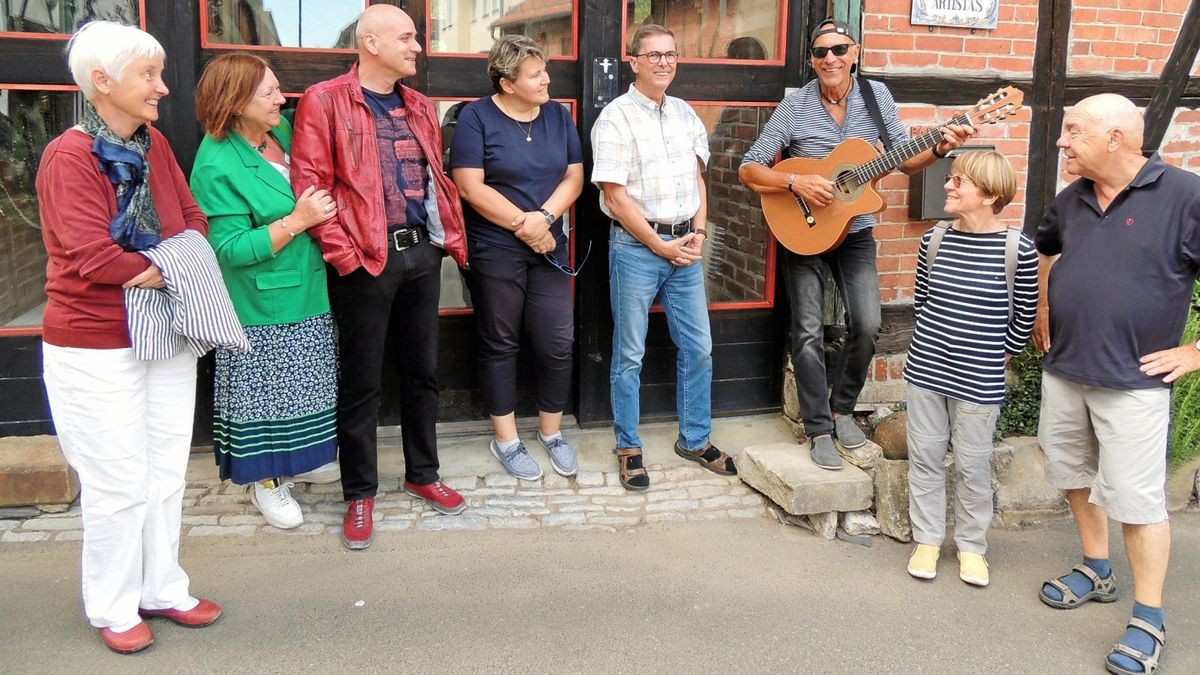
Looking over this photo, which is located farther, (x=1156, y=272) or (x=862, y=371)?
(x=862, y=371)

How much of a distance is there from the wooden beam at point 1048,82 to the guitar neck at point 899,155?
1.09 metres

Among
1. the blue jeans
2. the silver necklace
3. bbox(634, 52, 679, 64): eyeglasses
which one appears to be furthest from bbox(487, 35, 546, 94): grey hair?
the blue jeans

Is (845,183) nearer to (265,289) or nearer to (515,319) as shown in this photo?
(515,319)

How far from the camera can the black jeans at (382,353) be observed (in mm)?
3848

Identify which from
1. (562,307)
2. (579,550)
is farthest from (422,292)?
Result: (579,550)

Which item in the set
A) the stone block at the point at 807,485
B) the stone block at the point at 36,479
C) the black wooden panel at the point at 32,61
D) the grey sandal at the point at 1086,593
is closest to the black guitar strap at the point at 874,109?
the stone block at the point at 807,485

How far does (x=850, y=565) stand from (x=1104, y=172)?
5.37 ft

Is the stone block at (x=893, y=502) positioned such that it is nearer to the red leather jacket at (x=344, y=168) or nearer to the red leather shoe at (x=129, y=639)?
the red leather jacket at (x=344, y=168)

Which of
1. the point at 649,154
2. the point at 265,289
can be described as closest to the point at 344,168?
the point at 265,289

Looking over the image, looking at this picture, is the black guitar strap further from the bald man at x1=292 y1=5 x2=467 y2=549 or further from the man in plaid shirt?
the bald man at x1=292 y1=5 x2=467 y2=549

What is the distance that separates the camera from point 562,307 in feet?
14.5

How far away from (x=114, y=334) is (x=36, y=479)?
1377 mm

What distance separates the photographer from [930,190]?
4730 millimetres

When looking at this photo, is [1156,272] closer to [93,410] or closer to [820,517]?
[820,517]
